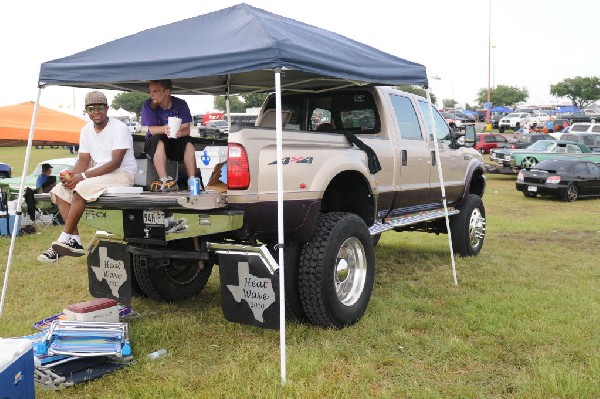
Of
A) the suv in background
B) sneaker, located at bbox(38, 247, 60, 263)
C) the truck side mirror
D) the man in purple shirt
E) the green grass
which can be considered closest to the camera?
the green grass

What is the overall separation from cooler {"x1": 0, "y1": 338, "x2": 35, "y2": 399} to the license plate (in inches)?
58.7

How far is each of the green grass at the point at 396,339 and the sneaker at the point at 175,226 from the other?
36.0 inches

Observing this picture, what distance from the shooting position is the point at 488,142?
29.9 metres

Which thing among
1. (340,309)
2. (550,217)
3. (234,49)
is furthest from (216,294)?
(550,217)

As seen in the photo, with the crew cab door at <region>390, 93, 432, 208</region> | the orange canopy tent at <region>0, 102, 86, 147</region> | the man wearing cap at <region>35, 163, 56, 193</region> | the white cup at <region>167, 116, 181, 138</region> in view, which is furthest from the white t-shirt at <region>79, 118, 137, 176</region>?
the orange canopy tent at <region>0, 102, 86, 147</region>

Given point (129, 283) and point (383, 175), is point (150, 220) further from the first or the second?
point (383, 175)

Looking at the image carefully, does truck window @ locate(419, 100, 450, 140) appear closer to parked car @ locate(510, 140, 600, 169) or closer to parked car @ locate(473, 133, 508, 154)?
parked car @ locate(510, 140, 600, 169)

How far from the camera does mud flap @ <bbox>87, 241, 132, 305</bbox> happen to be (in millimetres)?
5039

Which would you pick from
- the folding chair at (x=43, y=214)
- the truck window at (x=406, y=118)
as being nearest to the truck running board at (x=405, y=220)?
the truck window at (x=406, y=118)

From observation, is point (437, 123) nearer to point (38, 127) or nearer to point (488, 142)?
point (38, 127)

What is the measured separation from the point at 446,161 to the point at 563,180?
1016cm

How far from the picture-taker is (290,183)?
4.58 m

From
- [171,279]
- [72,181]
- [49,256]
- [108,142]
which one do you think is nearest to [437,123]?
[171,279]

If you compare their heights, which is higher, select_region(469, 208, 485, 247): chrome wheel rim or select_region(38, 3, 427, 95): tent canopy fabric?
select_region(38, 3, 427, 95): tent canopy fabric
